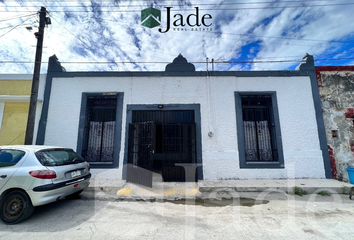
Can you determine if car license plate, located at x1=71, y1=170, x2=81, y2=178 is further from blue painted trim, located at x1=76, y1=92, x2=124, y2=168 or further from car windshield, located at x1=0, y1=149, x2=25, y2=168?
blue painted trim, located at x1=76, y1=92, x2=124, y2=168

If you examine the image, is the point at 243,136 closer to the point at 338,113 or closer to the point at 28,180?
the point at 338,113

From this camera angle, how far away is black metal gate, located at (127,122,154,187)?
558 centimetres

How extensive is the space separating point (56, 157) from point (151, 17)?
6301 mm

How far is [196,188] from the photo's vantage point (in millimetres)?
5289

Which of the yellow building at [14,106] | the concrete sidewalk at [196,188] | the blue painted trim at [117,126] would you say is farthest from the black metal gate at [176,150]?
the yellow building at [14,106]

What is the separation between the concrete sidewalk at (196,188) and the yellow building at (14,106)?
→ 12.9ft

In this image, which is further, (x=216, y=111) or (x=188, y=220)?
(x=216, y=111)

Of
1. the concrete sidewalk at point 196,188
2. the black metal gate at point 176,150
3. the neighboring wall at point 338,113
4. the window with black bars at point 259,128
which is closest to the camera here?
the concrete sidewalk at point 196,188

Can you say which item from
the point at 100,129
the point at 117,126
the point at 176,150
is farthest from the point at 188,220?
the point at 100,129

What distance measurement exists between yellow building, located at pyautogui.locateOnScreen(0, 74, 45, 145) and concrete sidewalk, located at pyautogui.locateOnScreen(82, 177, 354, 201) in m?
3.92

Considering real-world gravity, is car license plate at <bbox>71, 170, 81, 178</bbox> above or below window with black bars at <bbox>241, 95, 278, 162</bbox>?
below

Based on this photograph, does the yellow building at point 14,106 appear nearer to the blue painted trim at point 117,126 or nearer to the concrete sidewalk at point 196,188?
the blue painted trim at point 117,126

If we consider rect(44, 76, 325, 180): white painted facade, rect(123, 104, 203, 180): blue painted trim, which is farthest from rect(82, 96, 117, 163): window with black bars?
rect(123, 104, 203, 180): blue painted trim

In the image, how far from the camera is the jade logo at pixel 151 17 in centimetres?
689
